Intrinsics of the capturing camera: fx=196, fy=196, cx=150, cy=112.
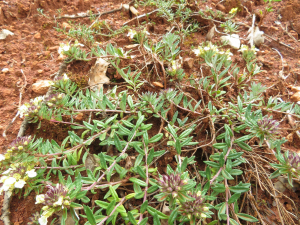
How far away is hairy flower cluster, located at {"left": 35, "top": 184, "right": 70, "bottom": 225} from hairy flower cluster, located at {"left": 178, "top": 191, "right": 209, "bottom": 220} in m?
0.92

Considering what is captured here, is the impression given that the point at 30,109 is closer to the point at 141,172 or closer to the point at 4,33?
the point at 141,172

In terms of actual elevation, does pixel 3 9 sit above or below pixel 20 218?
above

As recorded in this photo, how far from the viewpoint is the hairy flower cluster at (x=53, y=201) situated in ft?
5.00

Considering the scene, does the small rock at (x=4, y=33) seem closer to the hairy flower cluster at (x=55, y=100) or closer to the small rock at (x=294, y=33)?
the hairy flower cluster at (x=55, y=100)

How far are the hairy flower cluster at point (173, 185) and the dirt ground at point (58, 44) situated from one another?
2.06 feet

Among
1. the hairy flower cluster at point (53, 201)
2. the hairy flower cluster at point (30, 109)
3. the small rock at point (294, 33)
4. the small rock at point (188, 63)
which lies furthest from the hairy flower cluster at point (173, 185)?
the small rock at point (294, 33)

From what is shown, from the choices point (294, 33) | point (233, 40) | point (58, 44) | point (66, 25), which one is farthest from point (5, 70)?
point (294, 33)

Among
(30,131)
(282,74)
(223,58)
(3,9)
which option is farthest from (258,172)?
(3,9)

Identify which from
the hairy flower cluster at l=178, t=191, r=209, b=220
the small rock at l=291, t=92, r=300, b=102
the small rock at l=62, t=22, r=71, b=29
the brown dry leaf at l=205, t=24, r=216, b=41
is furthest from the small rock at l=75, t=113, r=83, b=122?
the small rock at l=291, t=92, r=300, b=102

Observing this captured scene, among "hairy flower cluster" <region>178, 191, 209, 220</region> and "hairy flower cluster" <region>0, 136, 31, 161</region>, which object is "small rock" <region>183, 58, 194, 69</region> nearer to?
"hairy flower cluster" <region>178, 191, 209, 220</region>

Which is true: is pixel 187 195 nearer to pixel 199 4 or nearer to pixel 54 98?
pixel 54 98

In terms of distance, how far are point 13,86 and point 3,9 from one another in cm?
208

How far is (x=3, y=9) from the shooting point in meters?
3.91

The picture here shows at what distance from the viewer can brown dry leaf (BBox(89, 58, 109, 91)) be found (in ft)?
9.29
